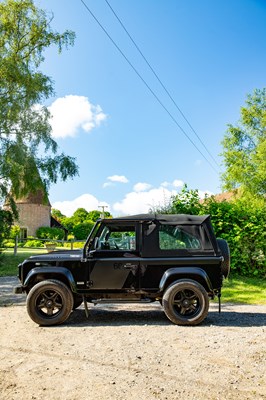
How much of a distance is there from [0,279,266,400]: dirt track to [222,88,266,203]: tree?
23.1m

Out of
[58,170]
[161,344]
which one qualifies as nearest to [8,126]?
[58,170]

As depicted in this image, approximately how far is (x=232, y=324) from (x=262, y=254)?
20.8 ft

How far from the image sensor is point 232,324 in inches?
252

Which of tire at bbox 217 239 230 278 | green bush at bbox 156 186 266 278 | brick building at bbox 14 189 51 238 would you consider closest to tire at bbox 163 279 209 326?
tire at bbox 217 239 230 278

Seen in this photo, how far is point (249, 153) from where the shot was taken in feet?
102

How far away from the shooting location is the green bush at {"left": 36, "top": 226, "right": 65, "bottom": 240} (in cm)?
4672

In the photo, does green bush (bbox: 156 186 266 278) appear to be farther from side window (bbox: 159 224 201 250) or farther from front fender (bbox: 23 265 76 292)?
front fender (bbox: 23 265 76 292)

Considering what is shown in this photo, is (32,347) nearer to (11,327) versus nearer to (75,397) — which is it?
(11,327)

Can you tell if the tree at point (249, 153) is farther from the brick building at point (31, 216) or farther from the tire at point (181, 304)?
the brick building at point (31, 216)

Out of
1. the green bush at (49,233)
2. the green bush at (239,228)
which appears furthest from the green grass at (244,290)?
the green bush at (49,233)

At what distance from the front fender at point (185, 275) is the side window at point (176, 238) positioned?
1.42 ft

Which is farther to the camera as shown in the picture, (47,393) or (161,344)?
(161,344)

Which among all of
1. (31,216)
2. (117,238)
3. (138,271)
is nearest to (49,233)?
(31,216)

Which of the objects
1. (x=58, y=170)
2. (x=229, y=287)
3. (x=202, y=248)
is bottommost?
(x=229, y=287)
